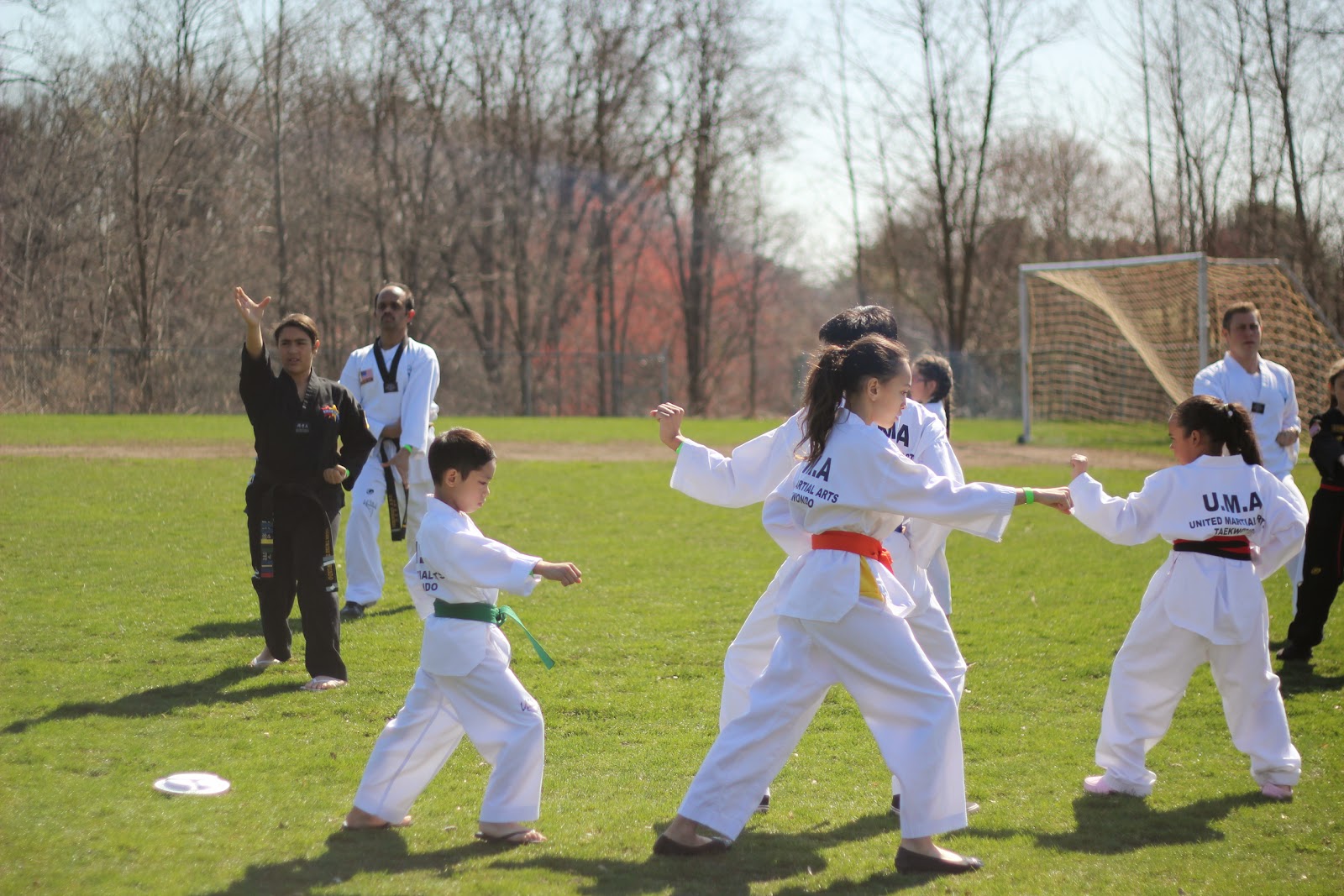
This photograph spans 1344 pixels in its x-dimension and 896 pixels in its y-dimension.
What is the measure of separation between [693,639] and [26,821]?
13.9 feet

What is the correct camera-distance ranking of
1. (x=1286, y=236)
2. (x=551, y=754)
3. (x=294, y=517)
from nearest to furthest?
(x=551, y=754) → (x=294, y=517) → (x=1286, y=236)

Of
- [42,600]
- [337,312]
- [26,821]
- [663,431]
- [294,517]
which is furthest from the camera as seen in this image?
[337,312]

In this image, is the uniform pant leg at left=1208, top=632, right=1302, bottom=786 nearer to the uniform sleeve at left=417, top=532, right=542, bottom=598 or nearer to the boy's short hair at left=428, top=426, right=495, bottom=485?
the uniform sleeve at left=417, top=532, right=542, bottom=598

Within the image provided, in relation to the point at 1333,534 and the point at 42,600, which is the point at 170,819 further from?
the point at 1333,534

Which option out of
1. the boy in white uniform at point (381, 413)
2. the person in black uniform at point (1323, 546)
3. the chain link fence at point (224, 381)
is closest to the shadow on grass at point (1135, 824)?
the person in black uniform at point (1323, 546)

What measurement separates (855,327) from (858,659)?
131 centimetres

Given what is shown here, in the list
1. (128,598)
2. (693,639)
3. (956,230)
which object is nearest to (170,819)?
(693,639)

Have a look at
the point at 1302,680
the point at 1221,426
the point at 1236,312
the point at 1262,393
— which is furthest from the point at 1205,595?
the point at 1262,393

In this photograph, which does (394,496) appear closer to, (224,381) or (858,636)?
(858,636)

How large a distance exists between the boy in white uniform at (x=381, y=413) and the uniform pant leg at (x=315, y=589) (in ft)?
6.20

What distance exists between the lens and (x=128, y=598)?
336 inches

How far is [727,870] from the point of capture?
13.3ft

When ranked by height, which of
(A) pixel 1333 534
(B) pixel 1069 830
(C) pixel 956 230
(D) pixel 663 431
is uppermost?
(C) pixel 956 230

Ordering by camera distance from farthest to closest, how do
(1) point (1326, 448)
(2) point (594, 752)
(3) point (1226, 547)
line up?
(1) point (1326, 448)
(2) point (594, 752)
(3) point (1226, 547)
